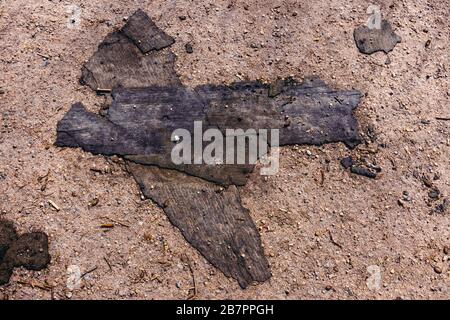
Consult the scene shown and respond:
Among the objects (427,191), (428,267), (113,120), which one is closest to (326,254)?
(428,267)

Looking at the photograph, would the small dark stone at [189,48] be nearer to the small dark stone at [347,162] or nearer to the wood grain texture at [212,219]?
the wood grain texture at [212,219]

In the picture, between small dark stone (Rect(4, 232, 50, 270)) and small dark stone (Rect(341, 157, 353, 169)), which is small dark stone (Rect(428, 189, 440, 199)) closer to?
small dark stone (Rect(341, 157, 353, 169))

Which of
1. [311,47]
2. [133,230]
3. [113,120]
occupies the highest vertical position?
[311,47]

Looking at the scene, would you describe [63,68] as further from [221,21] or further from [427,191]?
[427,191]

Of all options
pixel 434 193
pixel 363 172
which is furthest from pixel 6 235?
pixel 434 193

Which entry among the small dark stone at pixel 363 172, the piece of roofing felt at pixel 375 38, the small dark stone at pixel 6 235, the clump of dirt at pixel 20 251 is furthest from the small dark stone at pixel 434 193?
the small dark stone at pixel 6 235
